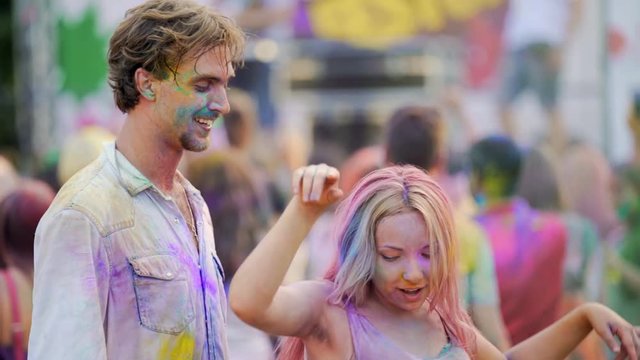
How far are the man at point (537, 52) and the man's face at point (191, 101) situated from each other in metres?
7.53

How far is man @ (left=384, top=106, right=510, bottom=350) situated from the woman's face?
4.42 feet

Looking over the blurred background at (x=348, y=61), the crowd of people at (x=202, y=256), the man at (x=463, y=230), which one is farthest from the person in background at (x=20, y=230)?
the blurred background at (x=348, y=61)

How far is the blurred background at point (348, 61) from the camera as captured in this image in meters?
9.91

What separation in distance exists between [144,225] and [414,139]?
8.11 ft

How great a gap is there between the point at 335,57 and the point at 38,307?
10.1m

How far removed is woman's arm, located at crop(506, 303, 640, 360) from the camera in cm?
343

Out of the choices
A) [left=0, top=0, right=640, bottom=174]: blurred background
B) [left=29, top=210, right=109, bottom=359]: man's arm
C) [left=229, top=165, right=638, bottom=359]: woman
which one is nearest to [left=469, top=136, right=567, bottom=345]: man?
[left=229, top=165, right=638, bottom=359]: woman

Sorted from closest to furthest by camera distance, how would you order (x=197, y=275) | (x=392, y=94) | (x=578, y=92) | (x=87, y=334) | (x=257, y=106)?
1. (x=87, y=334)
2. (x=197, y=275)
3. (x=578, y=92)
4. (x=257, y=106)
5. (x=392, y=94)

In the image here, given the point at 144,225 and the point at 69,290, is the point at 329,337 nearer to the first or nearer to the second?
the point at 144,225

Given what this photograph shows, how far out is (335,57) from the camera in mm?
12742

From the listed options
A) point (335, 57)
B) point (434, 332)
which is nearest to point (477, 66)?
point (335, 57)

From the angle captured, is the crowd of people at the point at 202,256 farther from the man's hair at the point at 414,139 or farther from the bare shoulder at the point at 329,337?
the man's hair at the point at 414,139

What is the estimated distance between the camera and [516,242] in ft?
17.6

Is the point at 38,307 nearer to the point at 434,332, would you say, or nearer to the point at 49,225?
the point at 49,225
